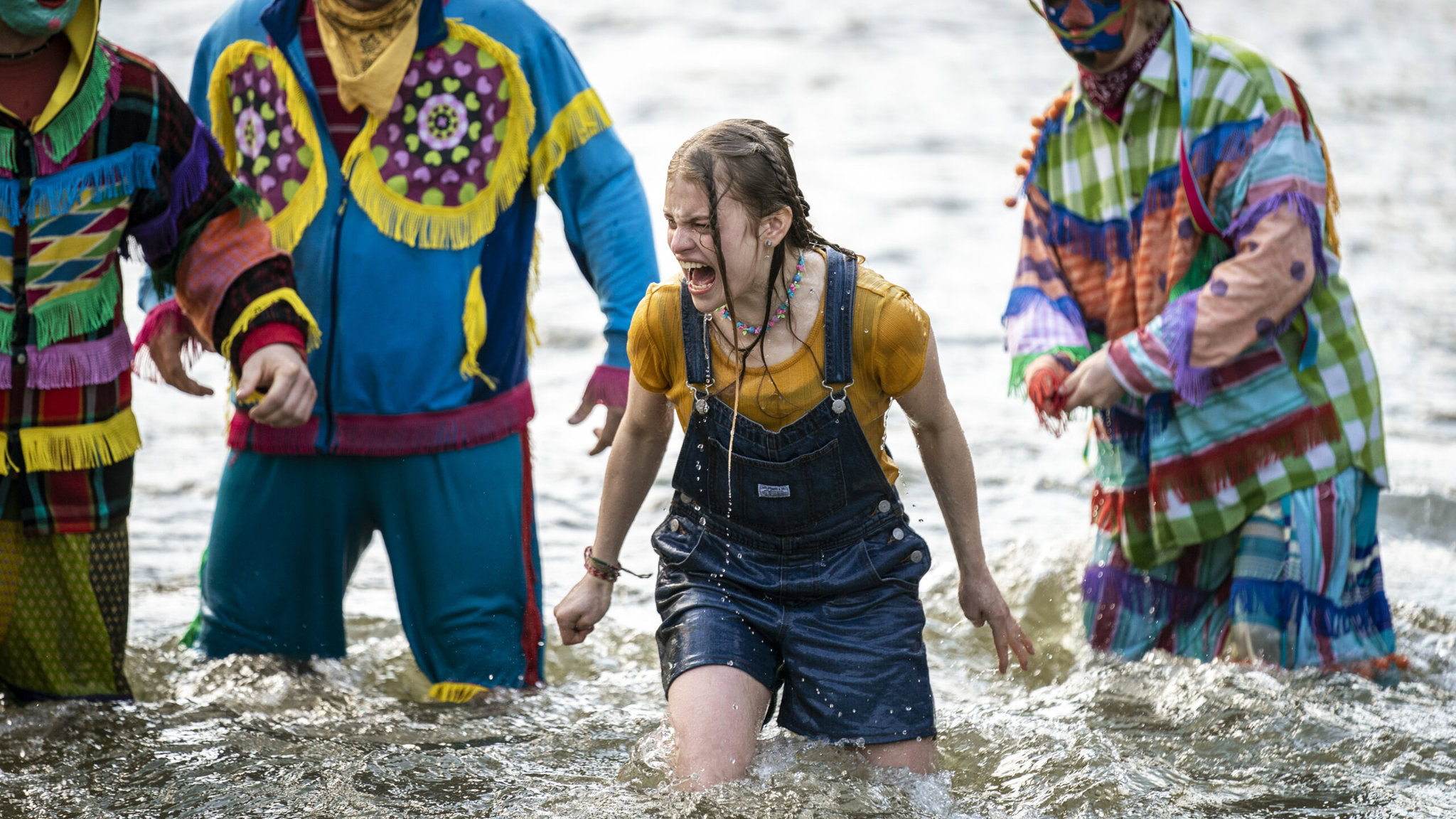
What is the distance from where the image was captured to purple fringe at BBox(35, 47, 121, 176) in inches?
130

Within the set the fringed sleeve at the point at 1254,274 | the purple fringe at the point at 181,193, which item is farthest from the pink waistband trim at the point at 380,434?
the fringed sleeve at the point at 1254,274

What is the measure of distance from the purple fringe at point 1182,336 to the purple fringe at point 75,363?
2.38 metres

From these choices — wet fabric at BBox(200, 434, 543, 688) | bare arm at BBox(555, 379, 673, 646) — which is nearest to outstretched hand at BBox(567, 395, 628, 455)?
wet fabric at BBox(200, 434, 543, 688)

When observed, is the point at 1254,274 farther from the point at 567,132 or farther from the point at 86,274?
the point at 86,274

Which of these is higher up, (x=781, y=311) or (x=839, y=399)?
(x=781, y=311)

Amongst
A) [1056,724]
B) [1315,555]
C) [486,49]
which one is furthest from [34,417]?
[1315,555]

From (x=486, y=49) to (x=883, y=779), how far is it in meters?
1.88

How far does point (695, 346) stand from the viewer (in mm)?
3270

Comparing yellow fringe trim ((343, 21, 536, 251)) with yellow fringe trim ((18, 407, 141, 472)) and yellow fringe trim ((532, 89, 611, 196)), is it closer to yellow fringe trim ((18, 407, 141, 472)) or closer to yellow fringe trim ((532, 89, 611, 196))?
yellow fringe trim ((532, 89, 611, 196))

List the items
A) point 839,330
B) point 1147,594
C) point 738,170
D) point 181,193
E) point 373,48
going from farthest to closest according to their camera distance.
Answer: point 1147,594 < point 373,48 < point 181,193 < point 839,330 < point 738,170

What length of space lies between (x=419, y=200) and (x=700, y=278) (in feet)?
3.13

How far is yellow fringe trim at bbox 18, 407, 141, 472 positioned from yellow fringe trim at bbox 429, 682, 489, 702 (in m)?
0.92

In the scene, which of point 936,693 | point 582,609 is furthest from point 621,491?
point 936,693

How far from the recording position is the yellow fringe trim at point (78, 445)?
3410 mm
